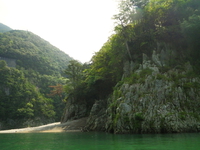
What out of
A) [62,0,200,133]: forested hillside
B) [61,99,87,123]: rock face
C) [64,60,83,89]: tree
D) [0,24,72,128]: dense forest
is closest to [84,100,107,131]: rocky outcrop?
[62,0,200,133]: forested hillside

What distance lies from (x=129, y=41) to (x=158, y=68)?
8.78 meters

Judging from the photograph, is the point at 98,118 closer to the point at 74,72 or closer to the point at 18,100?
the point at 74,72

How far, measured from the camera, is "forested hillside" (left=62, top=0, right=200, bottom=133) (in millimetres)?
22312

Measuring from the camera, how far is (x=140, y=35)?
107 ft

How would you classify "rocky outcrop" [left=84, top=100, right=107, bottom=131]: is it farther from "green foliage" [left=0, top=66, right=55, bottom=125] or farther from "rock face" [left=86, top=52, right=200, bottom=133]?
"green foliage" [left=0, top=66, right=55, bottom=125]

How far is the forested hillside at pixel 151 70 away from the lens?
22.3 metres

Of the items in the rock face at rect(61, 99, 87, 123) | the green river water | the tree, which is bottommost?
the green river water

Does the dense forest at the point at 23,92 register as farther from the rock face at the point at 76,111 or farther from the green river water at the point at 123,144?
the green river water at the point at 123,144

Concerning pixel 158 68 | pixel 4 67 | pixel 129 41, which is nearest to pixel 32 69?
pixel 4 67

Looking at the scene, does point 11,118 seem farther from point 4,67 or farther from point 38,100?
point 4,67

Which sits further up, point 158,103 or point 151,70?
point 151,70

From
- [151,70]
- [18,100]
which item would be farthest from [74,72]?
[18,100]

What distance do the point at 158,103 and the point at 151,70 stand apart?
540 centimetres

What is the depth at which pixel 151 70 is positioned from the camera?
26.8 meters
